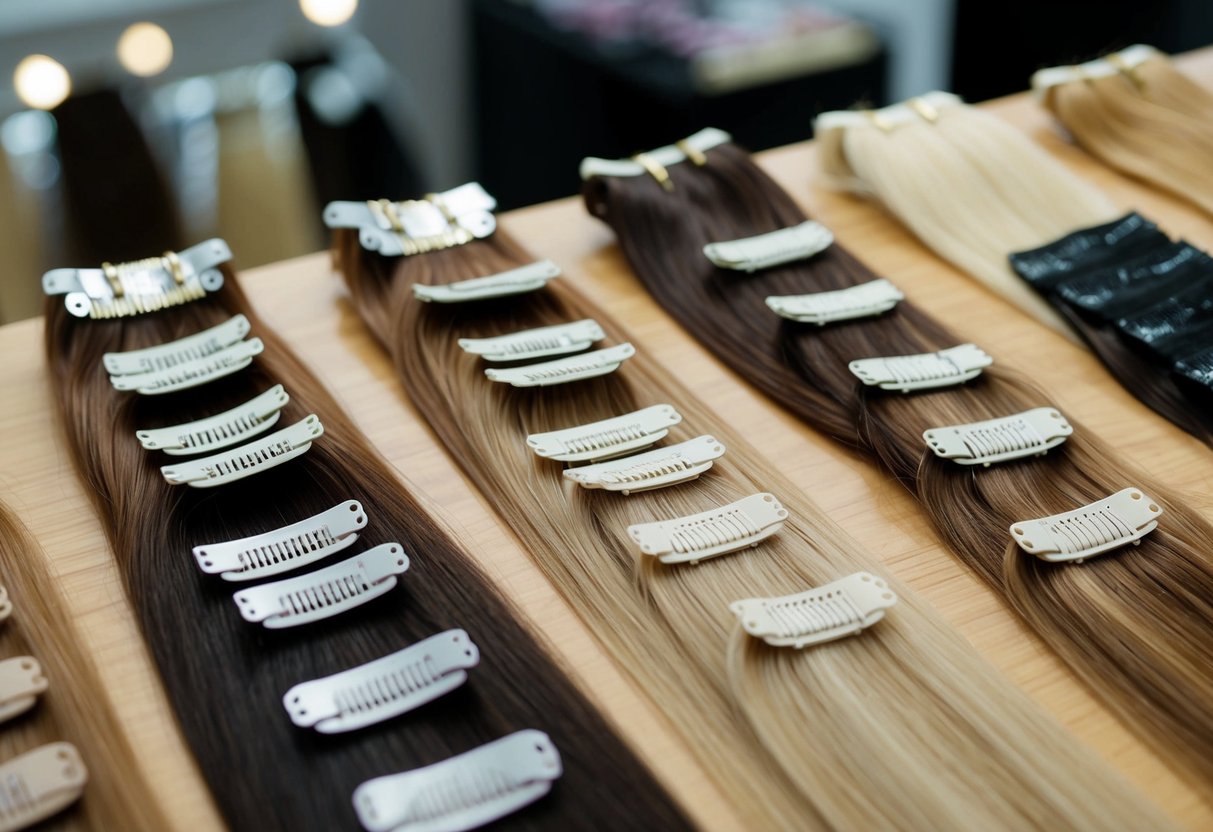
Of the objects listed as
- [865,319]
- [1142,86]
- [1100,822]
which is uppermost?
[1142,86]

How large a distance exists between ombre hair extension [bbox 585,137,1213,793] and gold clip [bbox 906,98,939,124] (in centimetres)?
35

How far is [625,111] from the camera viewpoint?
11.4 feet

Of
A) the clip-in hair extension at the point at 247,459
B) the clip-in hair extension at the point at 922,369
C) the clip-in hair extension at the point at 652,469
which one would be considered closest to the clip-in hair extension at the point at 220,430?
the clip-in hair extension at the point at 247,459

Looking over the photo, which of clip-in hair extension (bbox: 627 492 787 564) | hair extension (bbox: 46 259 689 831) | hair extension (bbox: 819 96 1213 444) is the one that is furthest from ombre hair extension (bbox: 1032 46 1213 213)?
hair extension (bbox: 46 259 689 831)

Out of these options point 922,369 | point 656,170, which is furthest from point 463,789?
point 656,170

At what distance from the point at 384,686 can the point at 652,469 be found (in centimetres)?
44

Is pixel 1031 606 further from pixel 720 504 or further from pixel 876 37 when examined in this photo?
pixel 876 37

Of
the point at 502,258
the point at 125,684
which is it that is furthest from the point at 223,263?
the point at 125,684

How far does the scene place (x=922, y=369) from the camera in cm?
163

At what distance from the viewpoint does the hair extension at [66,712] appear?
1096mm

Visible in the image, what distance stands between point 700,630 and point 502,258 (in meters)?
0.80

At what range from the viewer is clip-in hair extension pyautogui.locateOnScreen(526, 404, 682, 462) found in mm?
1492

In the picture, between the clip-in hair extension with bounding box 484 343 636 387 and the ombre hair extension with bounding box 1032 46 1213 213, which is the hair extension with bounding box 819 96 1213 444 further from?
the clip-in hair extension with bounding box 484 343 636 387

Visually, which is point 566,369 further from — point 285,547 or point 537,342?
point 285,547
